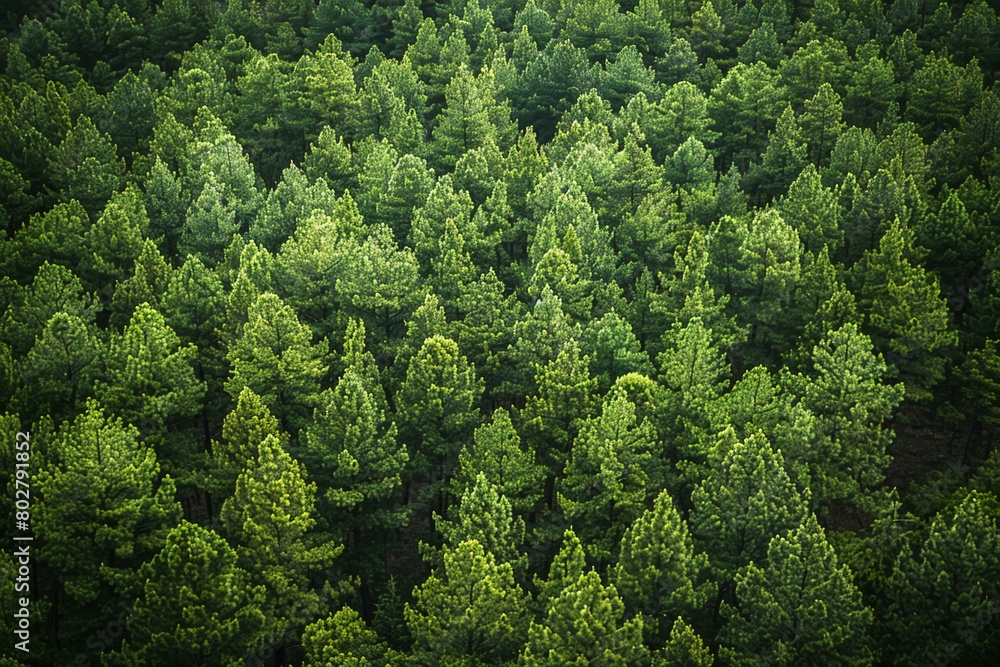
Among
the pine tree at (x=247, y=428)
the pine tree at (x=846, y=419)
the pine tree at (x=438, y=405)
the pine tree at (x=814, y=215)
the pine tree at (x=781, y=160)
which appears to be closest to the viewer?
the pine tree at (x=247, y=428)

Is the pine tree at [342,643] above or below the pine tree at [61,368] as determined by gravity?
below

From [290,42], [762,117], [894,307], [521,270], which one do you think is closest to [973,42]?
[762,117]

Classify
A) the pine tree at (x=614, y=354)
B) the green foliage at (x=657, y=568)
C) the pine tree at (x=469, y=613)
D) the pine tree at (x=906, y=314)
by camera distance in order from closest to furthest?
1. the pine tree at (x=469, y=613)
2. the green foliage at (x=657, y=568)
3. the pine tree at (x=614, y=354)
4. the pine tree at (x=906, y=314)

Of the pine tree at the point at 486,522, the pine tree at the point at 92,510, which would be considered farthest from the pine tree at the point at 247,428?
the pine tree at the point at 486,522

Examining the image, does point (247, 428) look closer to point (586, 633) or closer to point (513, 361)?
point (513, 361)

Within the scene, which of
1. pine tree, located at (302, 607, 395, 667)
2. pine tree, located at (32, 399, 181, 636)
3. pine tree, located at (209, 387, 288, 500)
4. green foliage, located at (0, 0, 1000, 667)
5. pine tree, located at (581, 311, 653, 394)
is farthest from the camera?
pine tree, located at (581, 311, 653, 394)

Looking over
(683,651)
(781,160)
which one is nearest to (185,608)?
(683,651)

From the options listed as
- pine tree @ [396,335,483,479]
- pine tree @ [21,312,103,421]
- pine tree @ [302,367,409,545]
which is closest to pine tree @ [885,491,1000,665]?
pine tree @ [396,335,483,479]

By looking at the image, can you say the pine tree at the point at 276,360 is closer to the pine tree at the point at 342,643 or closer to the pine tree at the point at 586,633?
the pine tree at the point at 342,643

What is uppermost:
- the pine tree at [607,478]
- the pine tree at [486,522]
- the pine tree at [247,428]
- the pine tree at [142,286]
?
the pine tree at [142,286]

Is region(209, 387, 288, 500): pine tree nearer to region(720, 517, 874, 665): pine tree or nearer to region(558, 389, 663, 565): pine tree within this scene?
region(558, 389, 663, 565): pine tree
